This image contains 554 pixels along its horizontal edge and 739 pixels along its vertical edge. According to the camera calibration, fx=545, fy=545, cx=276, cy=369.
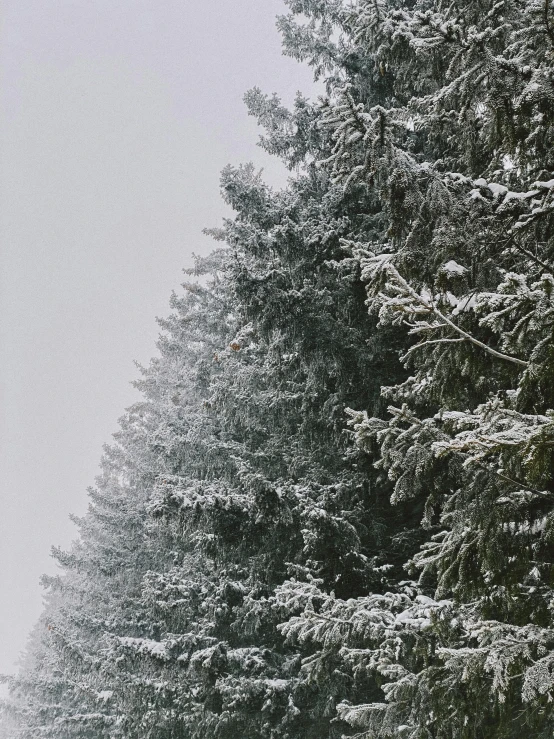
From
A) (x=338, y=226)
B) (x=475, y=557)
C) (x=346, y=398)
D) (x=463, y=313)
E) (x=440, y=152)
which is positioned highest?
(x=440, y=152)

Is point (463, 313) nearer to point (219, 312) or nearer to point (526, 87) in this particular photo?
point (526, 87)

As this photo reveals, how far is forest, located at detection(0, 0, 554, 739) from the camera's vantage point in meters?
3.51

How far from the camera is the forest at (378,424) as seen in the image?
3.51 meters

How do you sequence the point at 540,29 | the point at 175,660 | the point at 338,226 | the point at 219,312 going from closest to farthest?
the point at 540,29, the point at 338,226, the point at 175,660, the point at 219,312

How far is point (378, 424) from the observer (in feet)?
13.7

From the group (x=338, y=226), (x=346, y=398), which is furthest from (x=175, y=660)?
(x=338, y=226)

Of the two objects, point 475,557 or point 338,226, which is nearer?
point 475,557

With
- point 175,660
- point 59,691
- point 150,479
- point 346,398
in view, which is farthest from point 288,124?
point 59,691

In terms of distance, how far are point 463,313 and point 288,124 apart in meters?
6.69

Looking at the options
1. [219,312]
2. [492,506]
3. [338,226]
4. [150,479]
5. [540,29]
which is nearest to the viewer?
[492,506]

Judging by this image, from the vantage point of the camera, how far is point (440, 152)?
7.61m

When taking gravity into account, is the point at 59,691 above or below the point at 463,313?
below

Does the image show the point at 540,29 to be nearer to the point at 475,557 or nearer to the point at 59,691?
the point at 475,557

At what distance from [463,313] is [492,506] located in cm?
135
